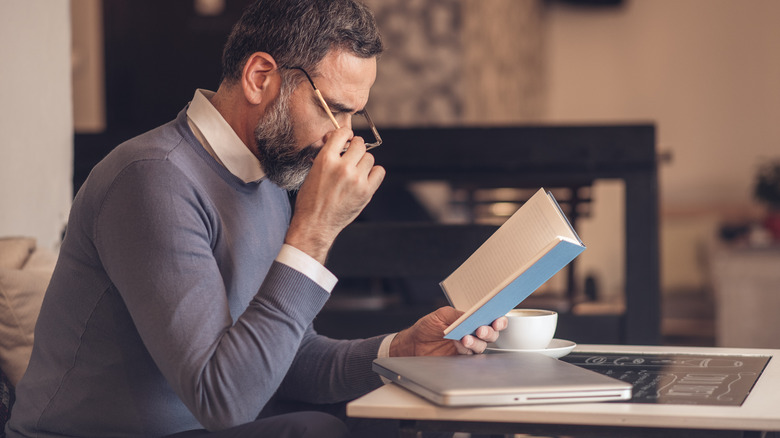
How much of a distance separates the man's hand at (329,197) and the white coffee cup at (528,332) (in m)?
0.27

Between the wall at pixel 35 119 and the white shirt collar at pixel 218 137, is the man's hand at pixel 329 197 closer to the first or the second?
the white shirt collar at pixel 218 137

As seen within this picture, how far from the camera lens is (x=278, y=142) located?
1.25 meters

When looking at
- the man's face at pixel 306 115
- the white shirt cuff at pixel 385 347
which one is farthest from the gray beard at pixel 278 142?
the white shirt cuff at pixel 385 347

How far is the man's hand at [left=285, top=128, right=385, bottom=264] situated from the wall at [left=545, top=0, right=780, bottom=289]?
492 centimetres

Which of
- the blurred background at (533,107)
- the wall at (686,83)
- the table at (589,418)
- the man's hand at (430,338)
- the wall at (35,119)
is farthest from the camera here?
the wall at (686,83)

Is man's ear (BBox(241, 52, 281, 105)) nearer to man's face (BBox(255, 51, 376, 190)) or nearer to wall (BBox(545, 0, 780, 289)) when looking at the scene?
man's face (BBox(255, 51, 376, 190))

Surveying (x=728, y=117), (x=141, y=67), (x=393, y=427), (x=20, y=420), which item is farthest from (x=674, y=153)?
(x=20, y=420)

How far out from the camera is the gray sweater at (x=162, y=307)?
0.99 metres

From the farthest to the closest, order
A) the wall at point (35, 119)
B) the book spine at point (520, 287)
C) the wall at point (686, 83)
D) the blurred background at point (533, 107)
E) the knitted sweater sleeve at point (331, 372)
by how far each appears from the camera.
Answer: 1. the wall at point (686, 83)
2. the blurred background at point (533, 107)
3. the wall at point (35, 119)
4. the knitted sweater sleeve at point (331, 372)
5. the book spine at point (520, 287)

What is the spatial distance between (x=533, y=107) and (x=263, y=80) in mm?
4773

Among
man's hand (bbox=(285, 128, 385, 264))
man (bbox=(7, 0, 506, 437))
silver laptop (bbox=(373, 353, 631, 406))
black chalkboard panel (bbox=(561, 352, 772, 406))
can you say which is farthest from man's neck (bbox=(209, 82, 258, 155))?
black chalkboard panel (bbox=(561, 352, 772, 406))

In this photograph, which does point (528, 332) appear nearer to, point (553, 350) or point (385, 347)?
point (553, 350)

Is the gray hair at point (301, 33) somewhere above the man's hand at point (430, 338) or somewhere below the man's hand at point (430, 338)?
above

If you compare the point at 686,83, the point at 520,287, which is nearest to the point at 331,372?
the point at 520,287
